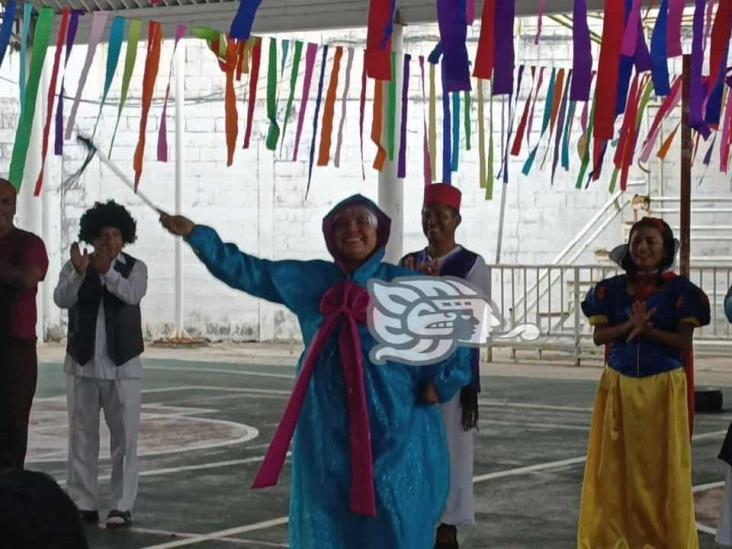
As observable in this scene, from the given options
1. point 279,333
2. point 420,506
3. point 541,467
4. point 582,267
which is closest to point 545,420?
point 541,467

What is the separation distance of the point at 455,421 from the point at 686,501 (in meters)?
1.15

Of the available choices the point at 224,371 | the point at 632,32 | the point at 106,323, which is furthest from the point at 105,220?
the point at 224,371

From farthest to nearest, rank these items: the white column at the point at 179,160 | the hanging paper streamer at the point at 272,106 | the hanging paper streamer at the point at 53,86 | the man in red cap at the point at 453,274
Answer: the white column at the point at 179,160, the hanging paper streamer at the point at 272,106, the hanging paper streamer at the point at 53,86, the man in red cap at the point at 453,274

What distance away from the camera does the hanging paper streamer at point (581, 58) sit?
21.9ft

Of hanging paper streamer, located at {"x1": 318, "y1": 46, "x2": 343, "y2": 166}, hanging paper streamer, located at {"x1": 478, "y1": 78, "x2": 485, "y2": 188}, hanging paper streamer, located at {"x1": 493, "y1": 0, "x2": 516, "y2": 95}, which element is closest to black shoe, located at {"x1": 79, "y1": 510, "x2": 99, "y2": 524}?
hanging paper streamer, located at {"x1": 493, "y1": 0, "x2": 516, "y2": 95}

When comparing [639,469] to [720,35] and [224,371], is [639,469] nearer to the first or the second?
[720,35]

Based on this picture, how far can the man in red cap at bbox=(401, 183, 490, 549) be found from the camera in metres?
6.75

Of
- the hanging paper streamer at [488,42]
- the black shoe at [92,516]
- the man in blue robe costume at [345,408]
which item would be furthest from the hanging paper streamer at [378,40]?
the black shoe at [92,516]

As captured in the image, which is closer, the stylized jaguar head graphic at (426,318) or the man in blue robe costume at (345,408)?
the stylized jaguar head graphic at (426,318)

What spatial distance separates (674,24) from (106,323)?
321 cm

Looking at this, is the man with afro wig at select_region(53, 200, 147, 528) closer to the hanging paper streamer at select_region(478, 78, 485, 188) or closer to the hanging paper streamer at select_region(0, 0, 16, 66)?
the hanging paper streamer at select_region(0, 0, 16, 66)

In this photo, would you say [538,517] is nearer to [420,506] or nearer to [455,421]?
[455,421]

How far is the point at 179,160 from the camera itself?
20109mm

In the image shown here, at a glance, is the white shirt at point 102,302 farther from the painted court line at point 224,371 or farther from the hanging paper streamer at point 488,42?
the painted court line at point 224,371
